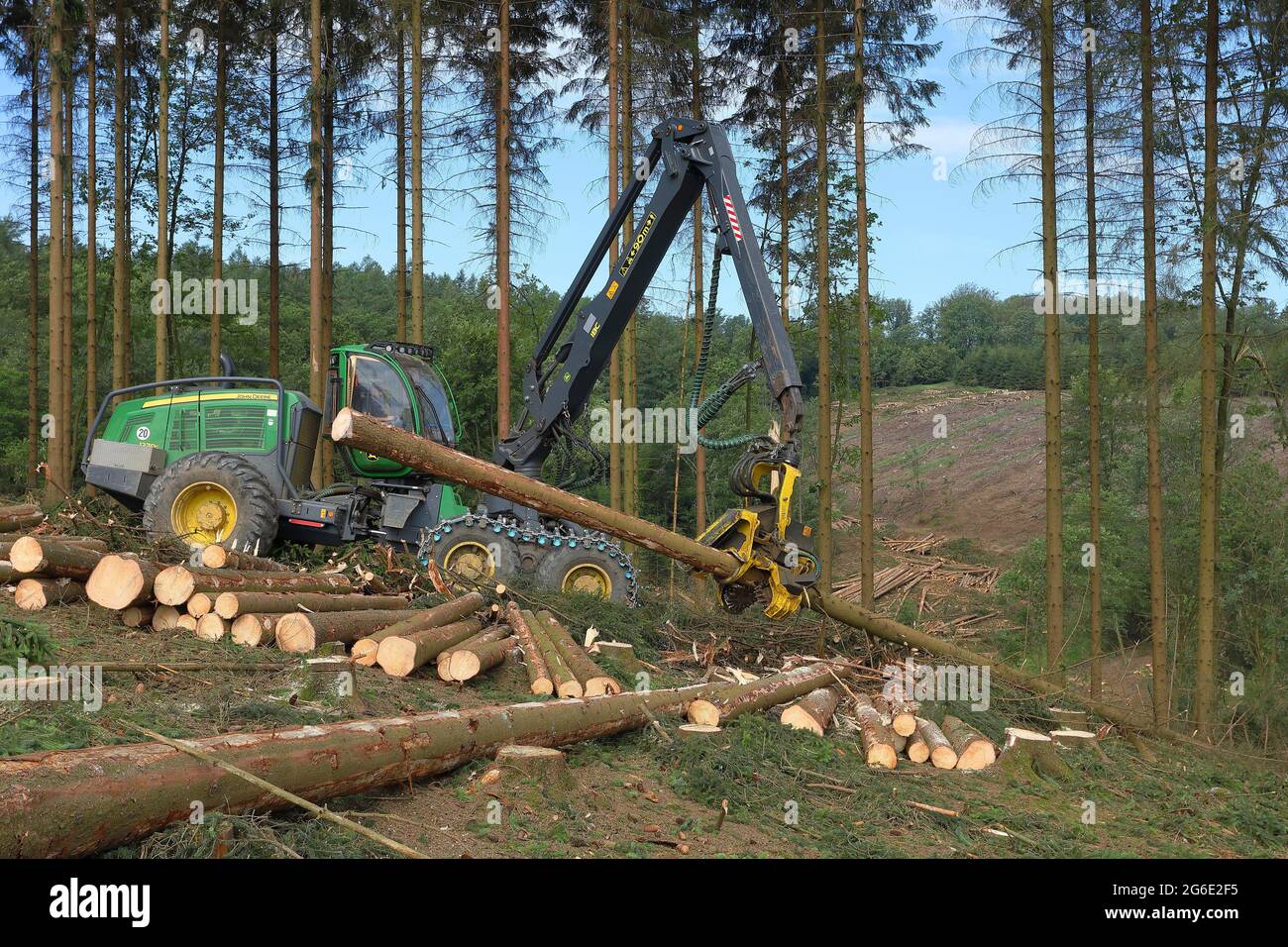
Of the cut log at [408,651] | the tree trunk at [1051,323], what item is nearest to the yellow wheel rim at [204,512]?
the cut log at [408,651]

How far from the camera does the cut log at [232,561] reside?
9.06 meters

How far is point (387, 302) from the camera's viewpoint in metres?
44.2

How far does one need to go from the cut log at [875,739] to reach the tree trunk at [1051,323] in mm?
6783

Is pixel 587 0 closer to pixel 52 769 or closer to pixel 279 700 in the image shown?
pixel 279 700

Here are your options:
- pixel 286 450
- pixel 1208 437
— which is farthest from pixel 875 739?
pixel 1208 437

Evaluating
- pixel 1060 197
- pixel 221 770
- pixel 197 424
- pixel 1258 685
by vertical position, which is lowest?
pixel 1258 685

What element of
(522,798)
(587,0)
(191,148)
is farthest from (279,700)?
(191,148)

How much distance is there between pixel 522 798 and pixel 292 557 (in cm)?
675

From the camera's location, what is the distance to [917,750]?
7918 mm

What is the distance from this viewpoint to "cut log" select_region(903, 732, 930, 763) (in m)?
7.88

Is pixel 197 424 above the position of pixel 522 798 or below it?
above

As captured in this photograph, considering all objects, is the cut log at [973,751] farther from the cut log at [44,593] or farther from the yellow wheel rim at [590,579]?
the cut log at [44,593]

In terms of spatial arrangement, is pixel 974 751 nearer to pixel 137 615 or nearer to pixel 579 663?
pixel 579 663

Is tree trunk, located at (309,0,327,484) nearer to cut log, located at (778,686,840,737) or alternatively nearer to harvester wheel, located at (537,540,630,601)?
harvester wheel, located at (537,540,630,601)
